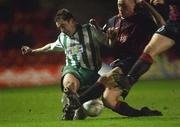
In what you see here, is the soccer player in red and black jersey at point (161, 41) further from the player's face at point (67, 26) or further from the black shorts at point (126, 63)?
the player's face at point (67, 26)

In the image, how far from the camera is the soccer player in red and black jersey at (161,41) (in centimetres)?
874

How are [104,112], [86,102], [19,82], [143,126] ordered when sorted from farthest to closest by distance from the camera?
[19,82]
[104,112]
[86,102]
[143,126]

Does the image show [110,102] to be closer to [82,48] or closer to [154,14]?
[82,48]

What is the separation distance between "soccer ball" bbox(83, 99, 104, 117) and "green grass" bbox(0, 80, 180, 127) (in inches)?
3.8

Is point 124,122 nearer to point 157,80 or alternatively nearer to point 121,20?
point 121,20

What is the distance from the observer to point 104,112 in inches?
414

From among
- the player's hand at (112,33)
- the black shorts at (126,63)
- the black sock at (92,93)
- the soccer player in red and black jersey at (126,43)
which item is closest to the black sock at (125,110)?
the soccer player in red and black jersey at (126,43)

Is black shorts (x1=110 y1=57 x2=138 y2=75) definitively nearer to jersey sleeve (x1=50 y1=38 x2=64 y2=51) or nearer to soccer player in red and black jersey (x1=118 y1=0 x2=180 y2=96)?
soccer player in red and black jersey (x1=118 y1=0 x2=180 y2=96)

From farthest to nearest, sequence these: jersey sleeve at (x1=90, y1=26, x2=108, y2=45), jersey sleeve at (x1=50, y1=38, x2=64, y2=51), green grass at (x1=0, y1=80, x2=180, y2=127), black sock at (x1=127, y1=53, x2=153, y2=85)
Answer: jersey sleeve at (x1=50, y1=38, x2=64, y2=51) < jersey sleeve at (x1=90, y1=26, x2=108, y2=45) < black sock at (x1=127, y1=53, x2=153, y2=85) < green grass at (x1=0, y1=80, x2=180, y2=127)

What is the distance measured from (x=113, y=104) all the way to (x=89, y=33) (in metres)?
1.14

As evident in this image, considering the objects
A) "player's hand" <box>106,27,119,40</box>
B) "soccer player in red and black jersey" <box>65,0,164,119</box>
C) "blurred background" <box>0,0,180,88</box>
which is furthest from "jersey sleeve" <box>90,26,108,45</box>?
"blurred background" <box>0,0,180,88</box>

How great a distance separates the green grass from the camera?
329 inches

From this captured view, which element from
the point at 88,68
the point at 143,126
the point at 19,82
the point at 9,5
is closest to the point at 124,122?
the point at 143,126

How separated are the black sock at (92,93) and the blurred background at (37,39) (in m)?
9.30
